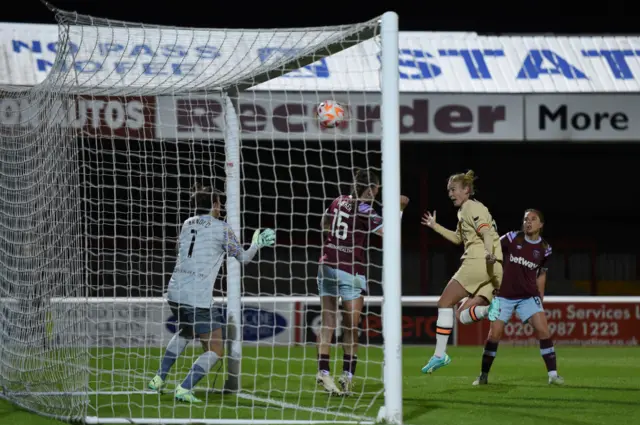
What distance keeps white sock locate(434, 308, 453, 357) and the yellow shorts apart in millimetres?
270

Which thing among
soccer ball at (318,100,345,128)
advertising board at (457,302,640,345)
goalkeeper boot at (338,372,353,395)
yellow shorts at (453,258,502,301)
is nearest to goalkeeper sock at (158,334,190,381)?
goalkeeper boot at (338,372,353,395)

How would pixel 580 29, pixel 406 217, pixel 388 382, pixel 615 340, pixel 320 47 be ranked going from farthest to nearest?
pixel 580 29, pixel 406 217, pixel 615 340, pixel 320 47, pixel 388 382

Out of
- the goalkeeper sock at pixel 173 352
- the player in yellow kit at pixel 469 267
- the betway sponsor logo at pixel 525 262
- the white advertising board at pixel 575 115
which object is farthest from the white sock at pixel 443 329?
the white advertising board at pixel 575 115

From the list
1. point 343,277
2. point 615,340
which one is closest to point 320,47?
point 343,277

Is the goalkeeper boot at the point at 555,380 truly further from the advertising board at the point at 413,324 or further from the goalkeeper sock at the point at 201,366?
the advertising board at the point at 413,324

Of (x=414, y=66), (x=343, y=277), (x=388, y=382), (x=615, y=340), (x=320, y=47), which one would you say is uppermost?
(x=414, y=66)

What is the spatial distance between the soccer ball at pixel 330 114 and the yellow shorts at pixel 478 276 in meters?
1.93

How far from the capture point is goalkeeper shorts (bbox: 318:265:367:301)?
795 centimetres

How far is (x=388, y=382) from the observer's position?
637cm

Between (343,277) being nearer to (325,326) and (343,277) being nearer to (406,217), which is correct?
(325,326)

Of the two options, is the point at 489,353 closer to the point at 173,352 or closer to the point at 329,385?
the point at 329,385

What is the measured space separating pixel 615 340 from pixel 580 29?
10.1m

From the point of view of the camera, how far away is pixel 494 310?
362 inches

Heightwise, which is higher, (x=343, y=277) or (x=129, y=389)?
(x=343, y=277)
